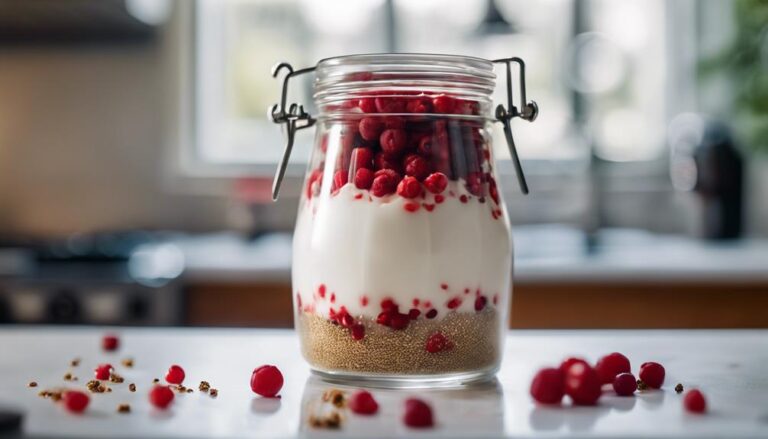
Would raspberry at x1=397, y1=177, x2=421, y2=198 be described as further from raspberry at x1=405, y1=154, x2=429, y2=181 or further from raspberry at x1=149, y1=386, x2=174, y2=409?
raspberry at x1=149, y1=386, x2=174, y2=409

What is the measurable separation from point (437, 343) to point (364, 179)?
125 mm

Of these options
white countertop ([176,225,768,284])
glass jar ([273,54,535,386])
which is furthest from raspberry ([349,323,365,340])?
white countertop ([176,225,768,284])

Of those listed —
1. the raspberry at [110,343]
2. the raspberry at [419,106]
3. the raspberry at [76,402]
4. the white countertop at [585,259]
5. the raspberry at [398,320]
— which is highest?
the raspberry at [419,106]

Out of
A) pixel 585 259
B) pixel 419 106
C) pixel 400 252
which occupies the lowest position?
pixel 585 259

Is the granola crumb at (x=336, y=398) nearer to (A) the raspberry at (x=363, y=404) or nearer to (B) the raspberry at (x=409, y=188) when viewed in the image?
(A) the raspberry at (x=363, y=404)

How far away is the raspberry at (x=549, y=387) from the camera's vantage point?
541mm

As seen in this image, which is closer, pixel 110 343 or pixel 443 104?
pixel 443 104

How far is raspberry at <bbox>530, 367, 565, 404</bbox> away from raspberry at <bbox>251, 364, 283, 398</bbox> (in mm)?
171

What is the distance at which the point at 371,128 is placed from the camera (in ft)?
1.97

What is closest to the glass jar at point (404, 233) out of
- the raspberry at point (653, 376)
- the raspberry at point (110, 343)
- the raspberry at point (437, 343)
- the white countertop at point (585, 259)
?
the raspberry at point (437, 343)

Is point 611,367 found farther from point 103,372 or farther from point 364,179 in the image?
point 103,372

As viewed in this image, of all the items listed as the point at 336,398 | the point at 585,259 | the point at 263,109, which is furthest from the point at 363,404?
the point at 263,109

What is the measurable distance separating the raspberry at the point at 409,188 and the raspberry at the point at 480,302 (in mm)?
90

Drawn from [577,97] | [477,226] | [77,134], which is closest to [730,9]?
[577,97]
